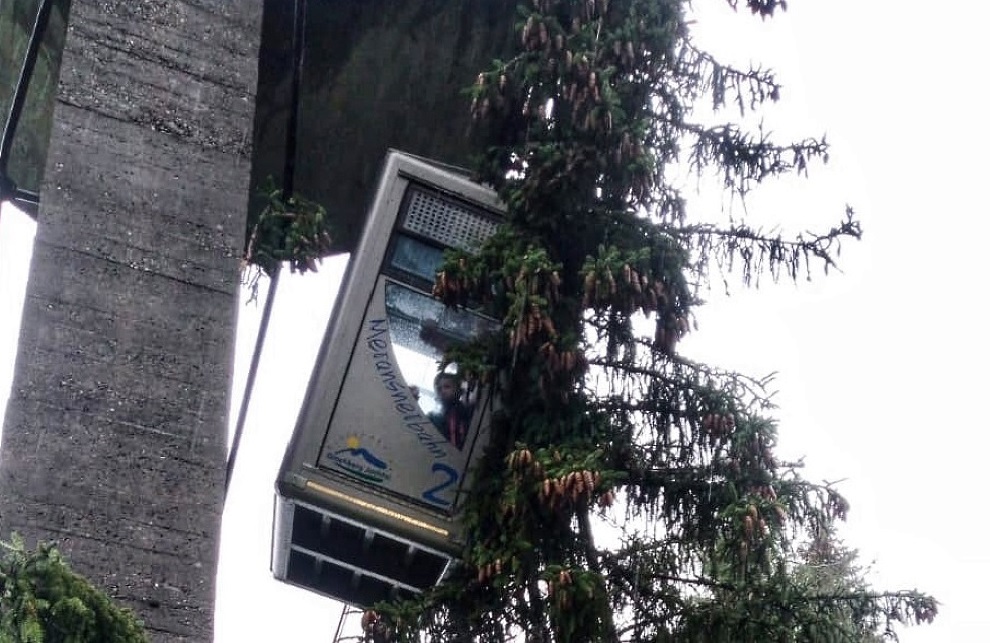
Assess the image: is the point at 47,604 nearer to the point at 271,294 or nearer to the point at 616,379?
the point at 271,294

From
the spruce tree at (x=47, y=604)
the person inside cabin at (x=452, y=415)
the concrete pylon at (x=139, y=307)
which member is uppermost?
the person inside cabin at (x=452, y=415)

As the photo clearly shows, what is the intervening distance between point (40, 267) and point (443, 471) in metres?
4.67

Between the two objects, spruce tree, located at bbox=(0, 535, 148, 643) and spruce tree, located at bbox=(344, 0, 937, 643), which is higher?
spruce tree, located at bbox=(344, 0, 937, 643)

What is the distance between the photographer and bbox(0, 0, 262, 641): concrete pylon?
4.39 m

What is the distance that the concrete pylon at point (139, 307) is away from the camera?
439 cm

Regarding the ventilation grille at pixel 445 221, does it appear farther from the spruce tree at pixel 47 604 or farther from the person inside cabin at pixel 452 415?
the spruce tree at pixel 47 604

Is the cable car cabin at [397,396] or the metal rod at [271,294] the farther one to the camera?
the cable car cabin at [397,396]

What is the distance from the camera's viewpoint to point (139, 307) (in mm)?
4789

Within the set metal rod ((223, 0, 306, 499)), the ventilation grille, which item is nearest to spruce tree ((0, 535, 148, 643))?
metal rod ((223, 0, 306, 499))

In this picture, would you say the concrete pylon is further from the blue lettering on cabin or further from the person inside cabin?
the blue lettering on cabin

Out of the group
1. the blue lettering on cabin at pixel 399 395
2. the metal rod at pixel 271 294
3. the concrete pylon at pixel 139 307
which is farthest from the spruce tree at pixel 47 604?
the blue lettering on cabin at pixel 399 395

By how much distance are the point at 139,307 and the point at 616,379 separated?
4.42 meters

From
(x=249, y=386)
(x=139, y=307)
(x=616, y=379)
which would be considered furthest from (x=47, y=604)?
(x=616, y=379)

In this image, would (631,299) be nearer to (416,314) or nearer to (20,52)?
(416,314)
